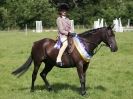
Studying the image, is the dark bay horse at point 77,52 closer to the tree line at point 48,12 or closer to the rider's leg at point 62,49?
the rider's leg at point 62,49

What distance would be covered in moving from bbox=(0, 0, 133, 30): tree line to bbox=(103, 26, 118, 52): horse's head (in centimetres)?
5682

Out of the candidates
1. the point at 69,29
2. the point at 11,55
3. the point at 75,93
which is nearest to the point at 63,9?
the point at 69,29

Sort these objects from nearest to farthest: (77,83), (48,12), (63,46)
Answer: (63,46), (77,83), (48,12)

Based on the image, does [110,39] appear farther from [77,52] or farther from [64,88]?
[64,88]

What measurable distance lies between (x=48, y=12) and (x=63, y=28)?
59126 mm

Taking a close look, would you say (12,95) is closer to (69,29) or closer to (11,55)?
(69,29)

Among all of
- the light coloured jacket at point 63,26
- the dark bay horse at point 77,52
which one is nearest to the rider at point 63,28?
the light coloured jacket at point 63,26

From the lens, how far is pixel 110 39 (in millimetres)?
11117

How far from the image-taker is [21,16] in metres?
68.2

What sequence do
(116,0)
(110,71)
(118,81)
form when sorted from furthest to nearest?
1. (116,0)
2. (110,71)
3. (118,81)

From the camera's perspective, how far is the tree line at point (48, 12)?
68250mm

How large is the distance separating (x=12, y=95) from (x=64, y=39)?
2340 mm

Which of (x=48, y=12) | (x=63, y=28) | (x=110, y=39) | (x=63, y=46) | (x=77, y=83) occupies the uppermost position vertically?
(x=63, y=28)

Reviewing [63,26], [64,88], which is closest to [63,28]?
[63,26]
